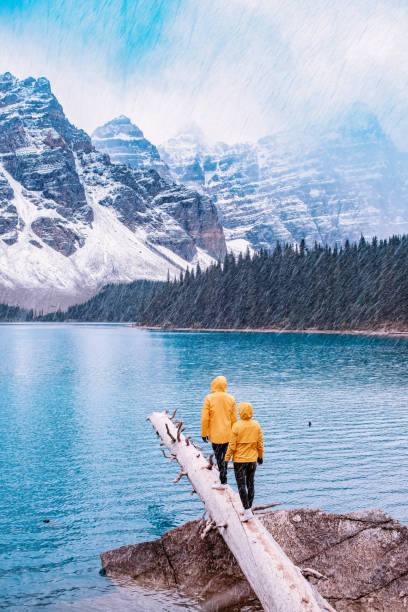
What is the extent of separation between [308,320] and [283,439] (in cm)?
12095

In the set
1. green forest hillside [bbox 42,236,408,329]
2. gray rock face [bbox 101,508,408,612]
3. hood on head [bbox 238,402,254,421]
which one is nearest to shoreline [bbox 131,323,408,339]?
green forest hillside [bbox 42,236,408,329]

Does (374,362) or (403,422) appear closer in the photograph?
(403,422)

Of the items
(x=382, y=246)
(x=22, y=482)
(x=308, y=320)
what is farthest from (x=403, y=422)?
(x=382, y=246)

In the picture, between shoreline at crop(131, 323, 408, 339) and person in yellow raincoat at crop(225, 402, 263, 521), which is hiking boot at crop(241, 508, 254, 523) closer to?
person in yellow raincoat at crop(225, 402, 263, 521)

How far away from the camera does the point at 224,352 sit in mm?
83062

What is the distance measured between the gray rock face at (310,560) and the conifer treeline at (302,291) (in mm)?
118050

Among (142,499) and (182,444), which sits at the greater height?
(182,444)

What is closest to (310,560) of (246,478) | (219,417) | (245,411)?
(246,478)

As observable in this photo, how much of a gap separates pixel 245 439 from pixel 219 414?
1.51 m

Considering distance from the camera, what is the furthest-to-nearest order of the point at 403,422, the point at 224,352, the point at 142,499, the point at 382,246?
the point at 382,246 → the point at 224,352 → the point at 403,422 → the point at 142,499

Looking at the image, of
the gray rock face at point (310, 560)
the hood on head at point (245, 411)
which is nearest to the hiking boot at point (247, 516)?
the gray rock face at point (310, 560)

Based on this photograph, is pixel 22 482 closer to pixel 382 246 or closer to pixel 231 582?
pixel 231 582

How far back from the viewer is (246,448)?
35.3 ft

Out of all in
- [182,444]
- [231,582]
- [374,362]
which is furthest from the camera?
[374,362]
